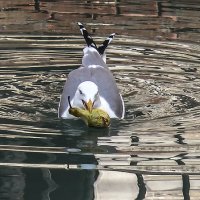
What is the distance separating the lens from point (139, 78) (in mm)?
10195

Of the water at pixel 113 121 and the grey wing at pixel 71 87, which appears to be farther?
the grey wing at pixel 71 87

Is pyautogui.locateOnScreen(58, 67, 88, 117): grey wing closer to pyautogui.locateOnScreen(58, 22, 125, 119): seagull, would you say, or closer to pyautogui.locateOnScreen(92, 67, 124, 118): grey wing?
pyautogui.locateOnScreen(58, 22, 125, 119): seagull

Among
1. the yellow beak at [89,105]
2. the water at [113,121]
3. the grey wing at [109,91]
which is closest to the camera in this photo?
the water at [113,121]

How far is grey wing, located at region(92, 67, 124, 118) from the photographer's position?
28.1ft

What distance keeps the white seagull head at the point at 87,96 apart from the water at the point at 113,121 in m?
0.20

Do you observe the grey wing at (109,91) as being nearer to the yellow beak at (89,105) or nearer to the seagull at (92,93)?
the seagull at (92,93)

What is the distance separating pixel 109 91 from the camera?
876cm

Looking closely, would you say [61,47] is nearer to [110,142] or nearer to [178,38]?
[178,38]

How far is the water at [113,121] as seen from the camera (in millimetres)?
6602

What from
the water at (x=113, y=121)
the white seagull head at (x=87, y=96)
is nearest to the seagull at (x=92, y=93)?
the white seagull head at (x=87, y=96)

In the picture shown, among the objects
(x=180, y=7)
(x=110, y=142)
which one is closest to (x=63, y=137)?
(x=110, y=142)

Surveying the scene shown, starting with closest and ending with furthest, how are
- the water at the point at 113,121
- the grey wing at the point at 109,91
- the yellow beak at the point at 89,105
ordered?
the water at the point at 113,121
the yellow beak at the point at 89,105
the grey wing at the point at 109,91

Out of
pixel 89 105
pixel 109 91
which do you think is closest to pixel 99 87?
pixel 109 91

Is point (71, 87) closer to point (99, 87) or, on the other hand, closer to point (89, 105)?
point (99, 87)
